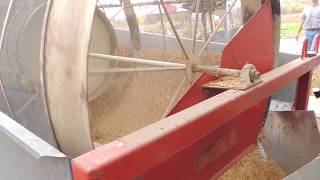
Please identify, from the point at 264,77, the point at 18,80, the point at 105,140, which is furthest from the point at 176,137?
the point at 105,140

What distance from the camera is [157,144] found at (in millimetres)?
1121

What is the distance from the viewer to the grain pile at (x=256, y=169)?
7.81 ft

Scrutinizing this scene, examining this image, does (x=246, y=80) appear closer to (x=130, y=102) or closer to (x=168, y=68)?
(x=168, y=68)

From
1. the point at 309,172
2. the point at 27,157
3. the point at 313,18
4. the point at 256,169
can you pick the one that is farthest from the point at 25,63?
the point at 313,18

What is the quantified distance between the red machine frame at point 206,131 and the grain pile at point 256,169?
0.86ft

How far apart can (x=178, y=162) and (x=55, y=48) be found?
2.32 feet

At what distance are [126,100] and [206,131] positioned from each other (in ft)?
4.10

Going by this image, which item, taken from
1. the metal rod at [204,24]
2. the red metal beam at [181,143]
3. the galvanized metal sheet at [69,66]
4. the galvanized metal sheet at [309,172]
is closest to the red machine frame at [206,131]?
the red metal beam at [181,143]

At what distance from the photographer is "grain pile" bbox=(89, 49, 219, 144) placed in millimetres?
2338

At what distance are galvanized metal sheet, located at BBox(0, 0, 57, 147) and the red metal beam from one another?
49cm

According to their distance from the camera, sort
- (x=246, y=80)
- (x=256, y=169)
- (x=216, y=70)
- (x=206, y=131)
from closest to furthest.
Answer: (x=206, y=131) → (x=246, y=80) → (x=216, y=70) → (x=256, y=169)

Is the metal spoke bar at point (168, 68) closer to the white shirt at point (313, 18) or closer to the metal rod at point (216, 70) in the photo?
the metal rod at point (216, 70)

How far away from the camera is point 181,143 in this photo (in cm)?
120

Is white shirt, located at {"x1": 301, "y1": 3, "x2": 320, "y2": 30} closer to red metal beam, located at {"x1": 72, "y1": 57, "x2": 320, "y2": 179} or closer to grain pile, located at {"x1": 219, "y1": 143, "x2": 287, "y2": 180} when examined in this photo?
grain pile, located at {"x1": 219, "y1": 143, "x2": 287, "y2": 180}
